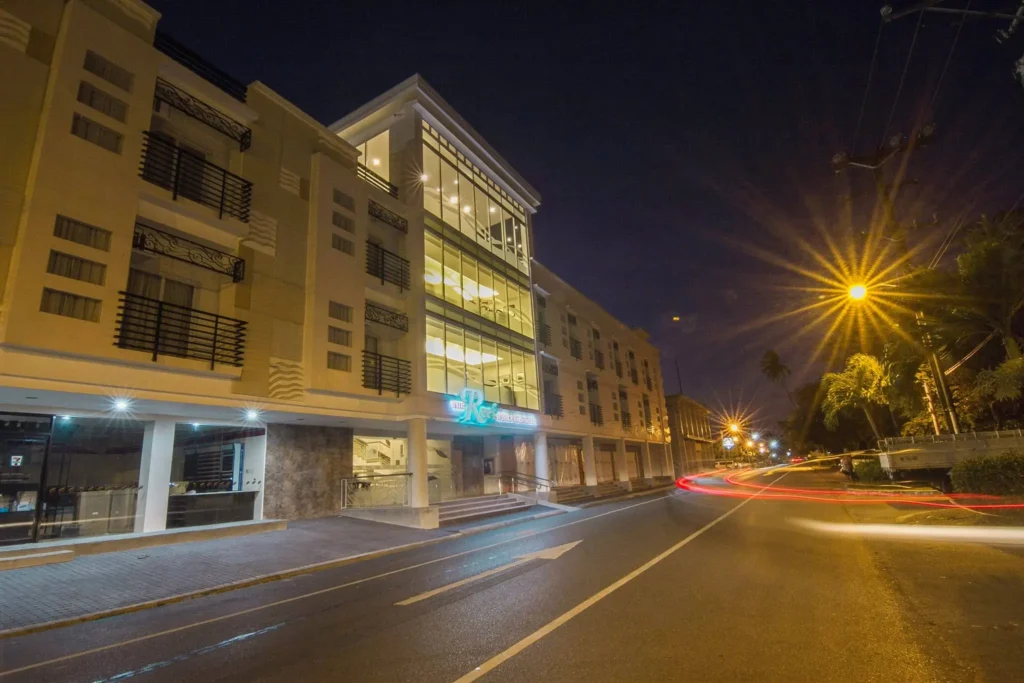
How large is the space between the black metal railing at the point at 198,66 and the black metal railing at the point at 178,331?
285 inches

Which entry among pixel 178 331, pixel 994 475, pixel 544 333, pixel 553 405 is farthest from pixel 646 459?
pixel 178 331

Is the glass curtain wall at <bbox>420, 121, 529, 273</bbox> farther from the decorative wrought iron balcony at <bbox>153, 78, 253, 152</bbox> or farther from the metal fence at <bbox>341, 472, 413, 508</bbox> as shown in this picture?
the metal fence at <bbox>341, 472, 413, 508</bbox>

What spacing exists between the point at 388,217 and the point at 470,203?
6.29m

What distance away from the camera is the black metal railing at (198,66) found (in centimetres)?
1388

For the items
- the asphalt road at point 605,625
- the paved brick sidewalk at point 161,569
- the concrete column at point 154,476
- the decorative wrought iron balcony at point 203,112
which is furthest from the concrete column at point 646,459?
the decorative wrought iron balcony at point 203,112

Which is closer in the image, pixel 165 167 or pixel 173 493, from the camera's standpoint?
pixel 165 167

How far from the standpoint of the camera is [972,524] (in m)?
10.9

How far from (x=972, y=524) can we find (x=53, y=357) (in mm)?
20300

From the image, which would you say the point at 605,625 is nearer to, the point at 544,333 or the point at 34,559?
the point at 34,559

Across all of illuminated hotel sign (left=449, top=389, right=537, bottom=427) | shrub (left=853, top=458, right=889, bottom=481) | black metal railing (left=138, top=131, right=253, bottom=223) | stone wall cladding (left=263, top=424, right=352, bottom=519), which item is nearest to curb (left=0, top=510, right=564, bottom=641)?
illuminated hotel sign (left=449, top=389, right=537, bottom=427)

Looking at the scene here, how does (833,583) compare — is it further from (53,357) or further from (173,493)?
(173,493)

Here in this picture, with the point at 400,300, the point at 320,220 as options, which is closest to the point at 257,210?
the point at 320,220

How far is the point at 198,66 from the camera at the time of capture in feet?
48.1

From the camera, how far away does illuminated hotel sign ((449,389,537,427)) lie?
19.8 metres
